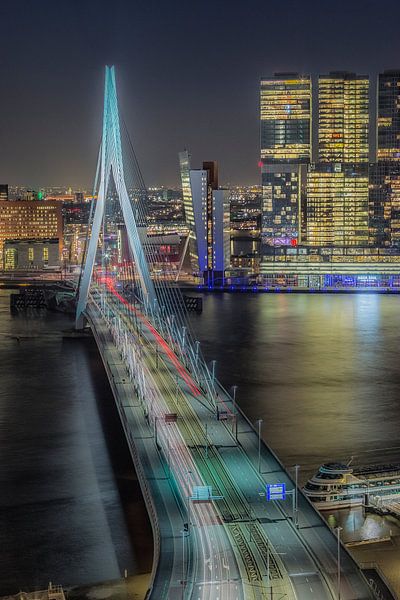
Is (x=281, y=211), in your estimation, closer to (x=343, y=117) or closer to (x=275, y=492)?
(x=343, y=117)

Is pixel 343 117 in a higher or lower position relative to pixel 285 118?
higher

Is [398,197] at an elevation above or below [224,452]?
above

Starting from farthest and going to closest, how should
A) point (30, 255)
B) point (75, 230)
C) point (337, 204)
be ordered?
point (75, 230) < point (30, 255) < point (337, 204)

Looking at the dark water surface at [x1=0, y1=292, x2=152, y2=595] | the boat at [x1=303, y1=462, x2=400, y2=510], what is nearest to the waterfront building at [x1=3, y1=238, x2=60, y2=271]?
the dark water surface at [x1=0, y1=292, x2=152, y2=595]

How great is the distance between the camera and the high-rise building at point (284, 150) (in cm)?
4047

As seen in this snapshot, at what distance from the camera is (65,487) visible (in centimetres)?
848

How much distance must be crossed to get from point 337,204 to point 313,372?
27.3 m

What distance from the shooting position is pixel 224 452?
26.2ft

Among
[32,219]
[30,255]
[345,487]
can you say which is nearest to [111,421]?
[345,487]

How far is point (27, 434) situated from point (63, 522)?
3.06m

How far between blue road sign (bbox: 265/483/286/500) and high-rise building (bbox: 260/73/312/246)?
3302cm

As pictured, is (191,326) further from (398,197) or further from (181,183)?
(398,197)

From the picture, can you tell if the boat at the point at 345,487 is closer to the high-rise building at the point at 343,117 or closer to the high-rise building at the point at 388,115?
the high-rise building at the point at 388,115

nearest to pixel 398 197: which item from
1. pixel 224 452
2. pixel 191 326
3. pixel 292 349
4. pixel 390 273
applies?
pixel 390 273
